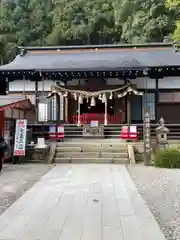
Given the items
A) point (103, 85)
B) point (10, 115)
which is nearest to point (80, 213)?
point (10, 115)

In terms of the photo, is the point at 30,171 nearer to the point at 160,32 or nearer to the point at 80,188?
the point at 80,188

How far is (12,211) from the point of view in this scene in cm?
597

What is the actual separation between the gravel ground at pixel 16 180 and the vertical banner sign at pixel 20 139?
1.83 ft

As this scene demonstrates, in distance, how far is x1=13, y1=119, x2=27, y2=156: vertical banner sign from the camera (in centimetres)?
1314

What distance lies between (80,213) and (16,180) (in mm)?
3998

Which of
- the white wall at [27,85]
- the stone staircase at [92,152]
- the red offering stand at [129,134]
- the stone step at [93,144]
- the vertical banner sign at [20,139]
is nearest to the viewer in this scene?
the vertical banner sign at [20,139]

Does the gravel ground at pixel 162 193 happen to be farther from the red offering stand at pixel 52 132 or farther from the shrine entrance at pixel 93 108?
the shrine entrance at pixel 93 108

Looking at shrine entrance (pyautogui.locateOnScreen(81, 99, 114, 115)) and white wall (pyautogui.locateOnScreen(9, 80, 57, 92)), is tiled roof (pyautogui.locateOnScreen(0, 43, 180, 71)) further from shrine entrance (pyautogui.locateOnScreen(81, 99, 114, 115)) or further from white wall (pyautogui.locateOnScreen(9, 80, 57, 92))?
shrine entrance (pyautogui.locateOnScreen(81, 99, 114, 115))

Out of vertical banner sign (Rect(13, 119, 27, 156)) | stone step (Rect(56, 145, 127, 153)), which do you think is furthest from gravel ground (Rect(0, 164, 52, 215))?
stone step (Rect(56, 145, 127, 153))

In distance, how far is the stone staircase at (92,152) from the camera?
13.8 meters

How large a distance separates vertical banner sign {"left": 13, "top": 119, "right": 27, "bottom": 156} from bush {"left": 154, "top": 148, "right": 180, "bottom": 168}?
5056 mm

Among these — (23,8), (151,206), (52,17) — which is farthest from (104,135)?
(23,8)

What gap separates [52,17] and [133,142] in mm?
29748

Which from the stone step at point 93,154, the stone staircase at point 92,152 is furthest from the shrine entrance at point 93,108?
the stone step at point 93,154
